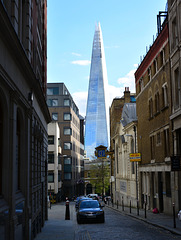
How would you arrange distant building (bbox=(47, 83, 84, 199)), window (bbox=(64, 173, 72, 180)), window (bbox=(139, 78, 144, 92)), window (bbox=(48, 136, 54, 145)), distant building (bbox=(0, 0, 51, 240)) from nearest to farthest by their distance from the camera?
distant building (bbox=(0, 0, 51, 240)) < window (bbox=(139, 78, 144, 92)) < window (bbox=(48, 136, 54, 145)) < window (bbox=(64, 173, 72, 180)) < distant building (bbox=(47, 83, 84, 199))

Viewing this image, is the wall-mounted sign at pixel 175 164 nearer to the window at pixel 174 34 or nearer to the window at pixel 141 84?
the window at pixel 174 34

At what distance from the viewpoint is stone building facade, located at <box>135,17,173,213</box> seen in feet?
95.2

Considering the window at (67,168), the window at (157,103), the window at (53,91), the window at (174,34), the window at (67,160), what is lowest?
the window at (67,168)

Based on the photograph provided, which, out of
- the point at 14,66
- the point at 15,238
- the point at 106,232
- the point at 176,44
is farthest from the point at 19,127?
the point at 176,44

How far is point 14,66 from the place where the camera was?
1149cm

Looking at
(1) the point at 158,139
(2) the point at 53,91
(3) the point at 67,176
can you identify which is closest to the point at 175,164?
(1) the point at 158,139

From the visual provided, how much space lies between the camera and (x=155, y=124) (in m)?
33.1

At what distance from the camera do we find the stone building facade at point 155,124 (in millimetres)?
29031

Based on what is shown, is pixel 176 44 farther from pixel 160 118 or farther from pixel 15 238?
pixel 15 238

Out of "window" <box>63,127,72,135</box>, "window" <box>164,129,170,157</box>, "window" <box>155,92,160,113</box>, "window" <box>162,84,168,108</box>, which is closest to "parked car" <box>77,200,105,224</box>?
"window" <box>164,129,170,157</box>

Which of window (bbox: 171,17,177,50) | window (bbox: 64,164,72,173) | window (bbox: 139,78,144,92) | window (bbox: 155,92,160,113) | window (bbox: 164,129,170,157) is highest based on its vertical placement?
window (bbox: 171,17,177,50)

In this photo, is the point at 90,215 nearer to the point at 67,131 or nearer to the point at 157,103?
the point at 157,103

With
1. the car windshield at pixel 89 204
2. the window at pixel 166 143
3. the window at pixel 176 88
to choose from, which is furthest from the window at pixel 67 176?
the window at pixel 176 88

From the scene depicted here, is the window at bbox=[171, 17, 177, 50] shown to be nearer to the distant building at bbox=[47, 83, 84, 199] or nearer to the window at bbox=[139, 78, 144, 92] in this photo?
the window at bbox=[139, 78, 144, 92]
